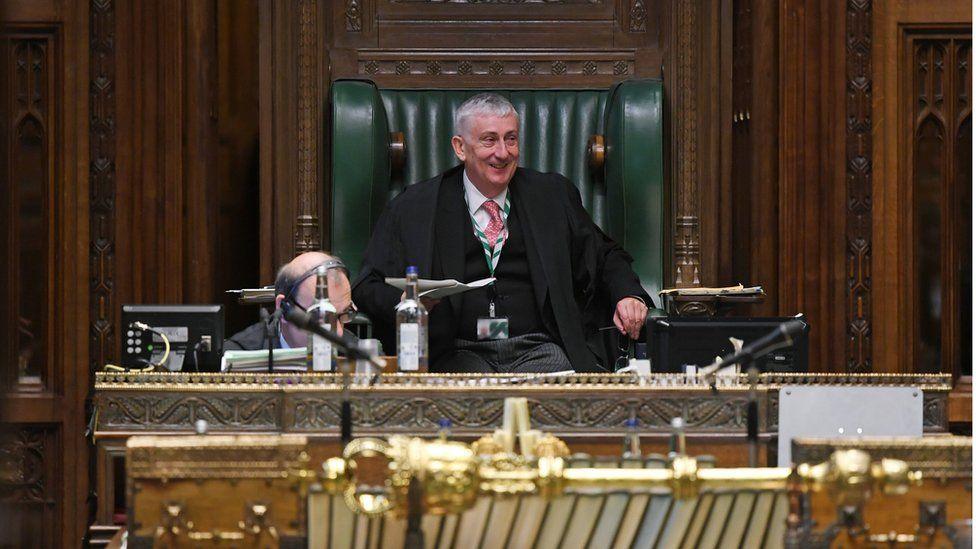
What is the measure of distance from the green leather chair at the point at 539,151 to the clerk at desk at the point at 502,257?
0.28 meters

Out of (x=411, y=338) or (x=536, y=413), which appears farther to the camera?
(x=411, y=338)

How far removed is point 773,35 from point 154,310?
2.54 m

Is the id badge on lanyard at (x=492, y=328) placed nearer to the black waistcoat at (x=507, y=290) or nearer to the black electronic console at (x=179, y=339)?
the black waistcoat at (x=507, y=290)

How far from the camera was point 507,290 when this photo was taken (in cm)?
458

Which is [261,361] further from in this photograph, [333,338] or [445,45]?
[445,45]

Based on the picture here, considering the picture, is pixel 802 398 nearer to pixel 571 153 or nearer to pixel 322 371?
pixel 322 371

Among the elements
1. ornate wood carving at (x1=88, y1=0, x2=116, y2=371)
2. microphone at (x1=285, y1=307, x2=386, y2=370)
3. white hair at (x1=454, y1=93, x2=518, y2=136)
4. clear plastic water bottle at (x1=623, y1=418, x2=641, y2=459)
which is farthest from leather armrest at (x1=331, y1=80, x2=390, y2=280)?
microphone at (x1=285, y1=307, x2=386, y2=370)

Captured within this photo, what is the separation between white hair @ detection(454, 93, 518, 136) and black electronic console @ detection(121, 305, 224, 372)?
1630 millimetres

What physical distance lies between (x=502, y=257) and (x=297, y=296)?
1092 mm

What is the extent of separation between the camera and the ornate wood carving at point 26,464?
4.61 metres

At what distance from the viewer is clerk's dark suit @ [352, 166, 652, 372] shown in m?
4.41

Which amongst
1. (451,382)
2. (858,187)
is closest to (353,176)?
(858,187)

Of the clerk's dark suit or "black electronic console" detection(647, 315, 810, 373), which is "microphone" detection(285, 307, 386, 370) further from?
the clerk's dark suit

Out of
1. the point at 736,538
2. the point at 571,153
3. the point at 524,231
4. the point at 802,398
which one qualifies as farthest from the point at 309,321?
the point at 571,153
